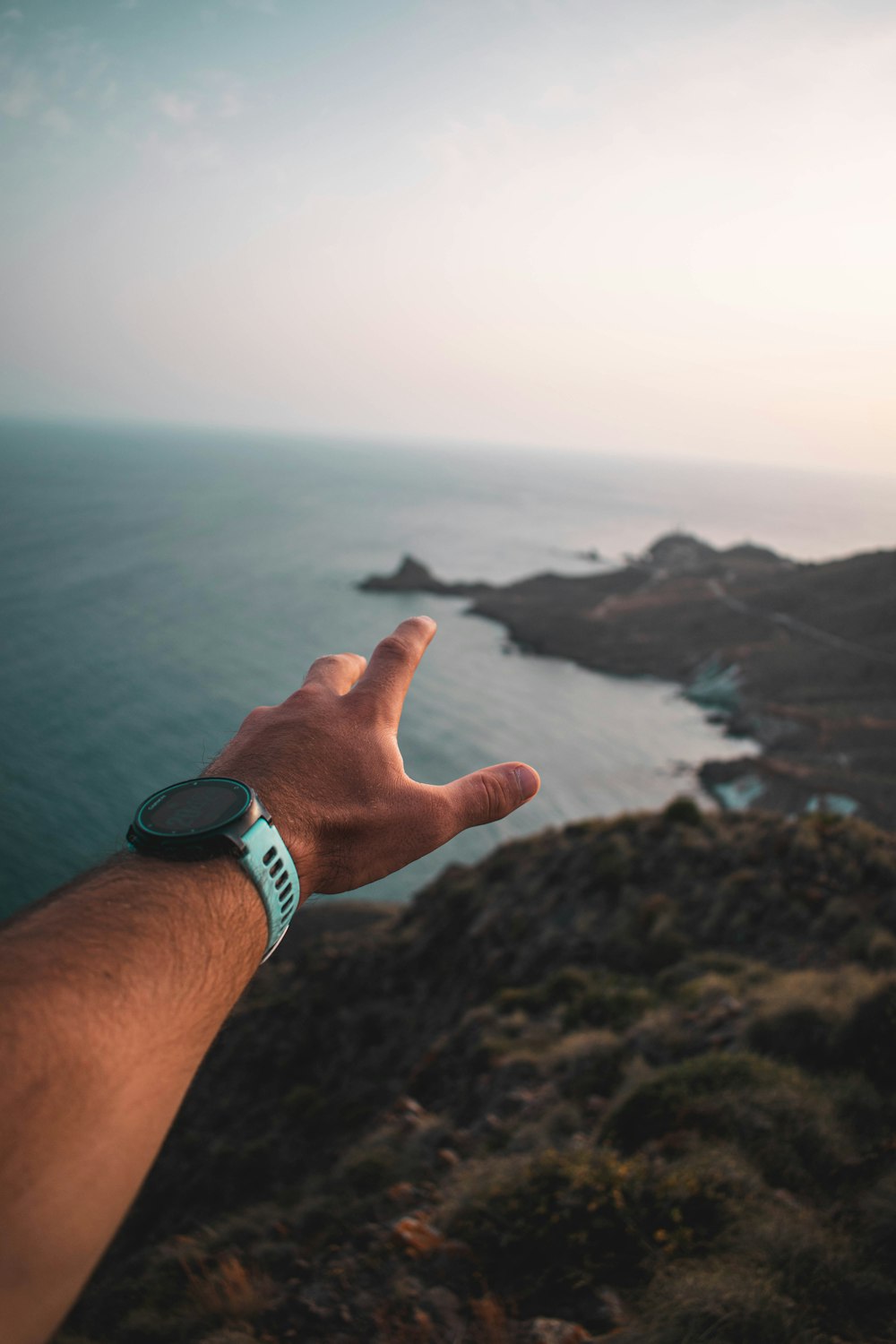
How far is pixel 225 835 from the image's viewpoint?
163cm

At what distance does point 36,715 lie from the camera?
39438 mm

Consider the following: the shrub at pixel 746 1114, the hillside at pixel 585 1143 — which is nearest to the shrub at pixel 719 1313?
the hillside at pixel 585 1143

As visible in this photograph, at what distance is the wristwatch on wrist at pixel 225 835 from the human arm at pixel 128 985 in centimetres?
4

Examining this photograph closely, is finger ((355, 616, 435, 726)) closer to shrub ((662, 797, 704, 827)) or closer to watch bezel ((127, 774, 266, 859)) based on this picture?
watch bezel ((127, 774, 266, 859))

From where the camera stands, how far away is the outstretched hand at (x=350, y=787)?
6.43 ft

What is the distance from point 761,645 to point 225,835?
215 feet

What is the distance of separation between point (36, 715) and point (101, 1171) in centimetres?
4454

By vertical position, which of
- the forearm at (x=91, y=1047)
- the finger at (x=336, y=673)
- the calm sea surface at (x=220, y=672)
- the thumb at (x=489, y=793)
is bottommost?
the calm sea surface at (x=220, y=672)

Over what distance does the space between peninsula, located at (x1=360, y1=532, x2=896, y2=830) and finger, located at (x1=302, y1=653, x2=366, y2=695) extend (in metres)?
35.6

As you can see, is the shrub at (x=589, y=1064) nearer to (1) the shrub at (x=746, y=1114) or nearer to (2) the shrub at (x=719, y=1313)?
(1) the shrub at (x=746, y=1114)

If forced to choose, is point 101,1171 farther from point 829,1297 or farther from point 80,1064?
point 829,1297

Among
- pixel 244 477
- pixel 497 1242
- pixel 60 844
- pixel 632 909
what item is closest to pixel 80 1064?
pixel 497 1242

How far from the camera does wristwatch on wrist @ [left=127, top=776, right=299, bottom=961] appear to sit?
1.63 metres

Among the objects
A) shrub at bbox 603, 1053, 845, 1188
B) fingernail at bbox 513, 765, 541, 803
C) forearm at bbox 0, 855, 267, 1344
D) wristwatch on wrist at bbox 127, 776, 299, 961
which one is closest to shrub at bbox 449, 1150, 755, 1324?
shrub at bbox 603, 1053, 845, 1188
